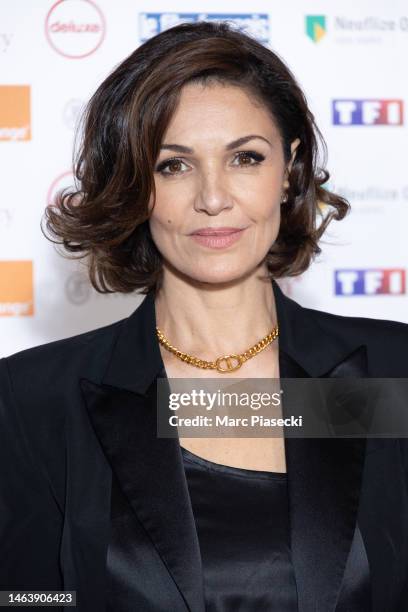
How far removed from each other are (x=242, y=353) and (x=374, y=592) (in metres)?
0.51

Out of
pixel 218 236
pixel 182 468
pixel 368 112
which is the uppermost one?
pixel 368 112

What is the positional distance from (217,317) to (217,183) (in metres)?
0.30

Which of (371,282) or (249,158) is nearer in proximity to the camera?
(249,158)

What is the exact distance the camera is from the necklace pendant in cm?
191

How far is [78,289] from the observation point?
110 inches

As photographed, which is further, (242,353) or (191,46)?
(242,353)

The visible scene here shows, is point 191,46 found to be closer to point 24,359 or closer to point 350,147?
point 24,359

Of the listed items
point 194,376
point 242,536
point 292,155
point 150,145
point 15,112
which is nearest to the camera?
point 242,536

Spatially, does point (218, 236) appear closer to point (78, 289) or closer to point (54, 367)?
point (54, 367)

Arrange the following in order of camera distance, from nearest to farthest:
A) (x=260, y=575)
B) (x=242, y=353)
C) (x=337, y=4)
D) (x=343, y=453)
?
(x=260, y=575) → (x=343, y=453) → (x=242, y=353) → (x=337, y=4)

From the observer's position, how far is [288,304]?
6.49 feet

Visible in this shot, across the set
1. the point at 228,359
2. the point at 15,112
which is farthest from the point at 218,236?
the point at 15,112

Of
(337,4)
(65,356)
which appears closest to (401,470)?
(65,356)

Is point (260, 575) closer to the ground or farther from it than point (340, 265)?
closer to the ground
